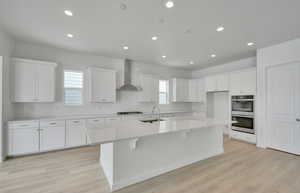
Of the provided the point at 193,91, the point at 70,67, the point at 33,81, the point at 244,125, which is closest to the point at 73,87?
the point at 70,67

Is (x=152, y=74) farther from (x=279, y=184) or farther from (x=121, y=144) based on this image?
(x=279, y=184)

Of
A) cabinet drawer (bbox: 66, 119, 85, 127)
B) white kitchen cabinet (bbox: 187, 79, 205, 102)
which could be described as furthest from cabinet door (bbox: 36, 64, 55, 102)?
white kitchen cabinet (bbox: 187, 79, 205, 102)

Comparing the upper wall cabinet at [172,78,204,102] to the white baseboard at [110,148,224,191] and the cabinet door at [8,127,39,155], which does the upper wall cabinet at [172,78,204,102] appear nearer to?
the white baseboard at [110,148,224,191]

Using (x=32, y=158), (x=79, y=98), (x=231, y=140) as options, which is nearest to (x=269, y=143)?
(x=231, y=140)

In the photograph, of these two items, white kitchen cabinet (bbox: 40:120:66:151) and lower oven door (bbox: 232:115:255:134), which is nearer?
white kitchen cabinet (bbox: 40:120:66:151)

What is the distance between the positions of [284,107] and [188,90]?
344cm

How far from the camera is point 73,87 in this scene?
4410mm

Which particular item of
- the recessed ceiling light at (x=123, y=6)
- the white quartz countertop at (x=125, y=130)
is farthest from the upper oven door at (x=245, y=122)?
the recessed ceiling light at (x=123, y=6)

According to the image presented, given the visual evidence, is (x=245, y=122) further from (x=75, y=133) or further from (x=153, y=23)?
(x=75, y=133)

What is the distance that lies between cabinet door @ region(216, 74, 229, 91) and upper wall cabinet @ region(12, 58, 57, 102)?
553 centimetres

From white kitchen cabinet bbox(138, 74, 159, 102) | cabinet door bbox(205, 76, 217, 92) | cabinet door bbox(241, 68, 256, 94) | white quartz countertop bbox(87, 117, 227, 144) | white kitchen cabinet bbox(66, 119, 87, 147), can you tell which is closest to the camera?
white quartz countertop bbox(87, 117, 227, 144)

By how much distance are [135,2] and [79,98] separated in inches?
136

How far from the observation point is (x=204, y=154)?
3275mm

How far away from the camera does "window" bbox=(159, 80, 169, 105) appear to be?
6191 mm
